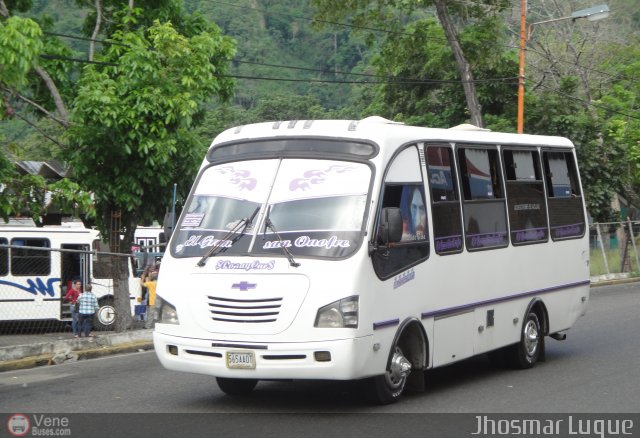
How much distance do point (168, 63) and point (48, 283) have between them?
10.4m

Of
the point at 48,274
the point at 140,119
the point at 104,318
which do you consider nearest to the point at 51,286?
the point at 48,274

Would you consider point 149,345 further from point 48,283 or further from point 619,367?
point 48,283

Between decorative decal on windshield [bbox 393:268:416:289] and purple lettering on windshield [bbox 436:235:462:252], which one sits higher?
purple lettering on windshield [bbox 436:235:462:252]

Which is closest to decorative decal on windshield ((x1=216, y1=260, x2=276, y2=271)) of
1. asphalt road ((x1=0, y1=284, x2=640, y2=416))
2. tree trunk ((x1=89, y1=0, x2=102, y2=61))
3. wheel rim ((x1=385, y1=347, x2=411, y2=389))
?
asphalt road ((x1=0, y1=284, x2=640, y2=416))

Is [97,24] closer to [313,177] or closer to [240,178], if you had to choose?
[240,178]

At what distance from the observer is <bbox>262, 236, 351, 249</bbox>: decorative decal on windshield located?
951 centimetres

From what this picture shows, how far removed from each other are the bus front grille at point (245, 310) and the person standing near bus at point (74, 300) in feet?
36.5

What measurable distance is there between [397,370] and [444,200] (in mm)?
2085

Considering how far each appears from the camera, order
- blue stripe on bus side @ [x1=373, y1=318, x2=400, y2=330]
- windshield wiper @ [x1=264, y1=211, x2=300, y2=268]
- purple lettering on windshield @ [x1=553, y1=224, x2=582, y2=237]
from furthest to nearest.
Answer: purple lettering on windshield @ [x1=553, y1=224, x2=582, y2=237] → blue stripe on bus side @ [x1=373, y1=318, x2=400, y2=330] → windshield wiper @ [x1=264, y1=211, x2=300, y2=268]

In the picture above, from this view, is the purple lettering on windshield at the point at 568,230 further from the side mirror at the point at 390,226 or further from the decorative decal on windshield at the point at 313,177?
the decorative decal on windshield at the point at 313,177

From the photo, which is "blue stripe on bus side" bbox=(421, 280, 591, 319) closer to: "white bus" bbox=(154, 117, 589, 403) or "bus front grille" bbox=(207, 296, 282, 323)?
"white bus" bbox=(154, 117, 589, 403)

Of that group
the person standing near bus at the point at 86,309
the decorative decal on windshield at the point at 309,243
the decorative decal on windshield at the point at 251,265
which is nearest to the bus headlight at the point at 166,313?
the decorative decal on windshield at the point at 251,265

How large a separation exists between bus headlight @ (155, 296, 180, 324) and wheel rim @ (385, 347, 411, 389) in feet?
6.71

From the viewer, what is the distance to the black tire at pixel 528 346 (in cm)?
1270
